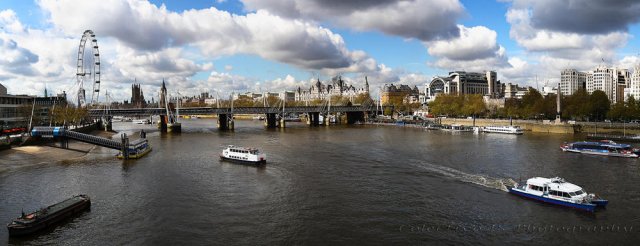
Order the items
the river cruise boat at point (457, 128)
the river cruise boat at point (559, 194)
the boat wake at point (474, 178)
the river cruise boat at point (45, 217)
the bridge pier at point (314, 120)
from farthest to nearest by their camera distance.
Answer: the bridge pier at point (314, 120), the river cruise boat at point (457, 128), the boat wake at point (474, 178), the river cruise boat at point (559, 194), the river cruise boat at point (45, 217)

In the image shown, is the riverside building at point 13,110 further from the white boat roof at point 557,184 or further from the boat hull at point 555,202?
the white boat roof at point 557,184

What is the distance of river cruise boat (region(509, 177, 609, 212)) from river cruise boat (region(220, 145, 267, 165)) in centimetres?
2900

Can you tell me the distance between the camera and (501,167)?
5091cm

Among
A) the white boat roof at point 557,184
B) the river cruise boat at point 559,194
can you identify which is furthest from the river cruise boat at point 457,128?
the white boat roof at point 557,184

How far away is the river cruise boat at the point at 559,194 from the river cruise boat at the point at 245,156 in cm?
2900

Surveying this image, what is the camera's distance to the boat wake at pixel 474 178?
40891 mm

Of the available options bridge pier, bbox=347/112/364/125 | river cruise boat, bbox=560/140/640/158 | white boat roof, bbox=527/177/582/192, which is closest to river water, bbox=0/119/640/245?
white boat roof, bbox=527/177/582/192

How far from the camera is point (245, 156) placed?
5512cm

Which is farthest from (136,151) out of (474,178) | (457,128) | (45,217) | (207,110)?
(457,128)

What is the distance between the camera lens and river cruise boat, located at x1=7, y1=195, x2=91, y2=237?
27109 mm

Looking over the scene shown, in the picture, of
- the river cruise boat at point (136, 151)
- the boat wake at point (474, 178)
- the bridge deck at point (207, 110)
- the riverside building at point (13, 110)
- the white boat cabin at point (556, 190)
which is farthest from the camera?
the bridge deck at point (207, 110)

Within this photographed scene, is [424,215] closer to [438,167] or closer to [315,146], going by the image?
[438,167]

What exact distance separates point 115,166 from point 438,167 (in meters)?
38.0

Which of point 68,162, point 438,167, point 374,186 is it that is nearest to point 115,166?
point 68,162
